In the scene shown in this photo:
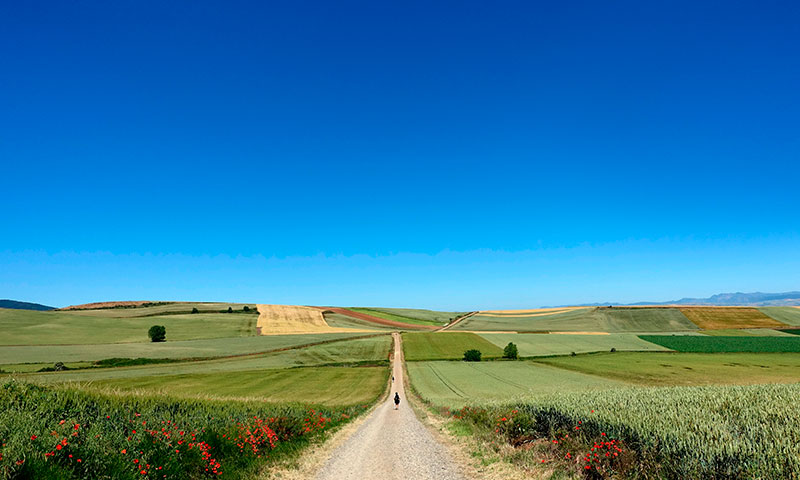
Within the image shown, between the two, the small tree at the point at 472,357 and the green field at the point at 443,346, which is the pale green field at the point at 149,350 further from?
the small tree at the point at 472,357

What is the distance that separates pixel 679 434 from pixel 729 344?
101313 mm

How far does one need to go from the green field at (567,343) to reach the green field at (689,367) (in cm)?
852

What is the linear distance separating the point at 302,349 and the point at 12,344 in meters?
55.8

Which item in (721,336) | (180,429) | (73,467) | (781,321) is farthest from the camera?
(781,321)

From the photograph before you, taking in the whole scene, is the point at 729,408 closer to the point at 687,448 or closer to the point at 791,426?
the point at 791,426

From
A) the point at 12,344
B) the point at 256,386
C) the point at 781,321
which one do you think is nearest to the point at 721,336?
the point at 781,321

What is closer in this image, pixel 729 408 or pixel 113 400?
pixel 729 408

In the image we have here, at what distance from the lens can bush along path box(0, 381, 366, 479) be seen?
732 centimetres

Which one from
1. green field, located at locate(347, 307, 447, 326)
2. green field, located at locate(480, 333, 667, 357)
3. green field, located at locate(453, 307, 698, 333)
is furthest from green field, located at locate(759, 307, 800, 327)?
green field, located at locate(347, 307, 447, 326)

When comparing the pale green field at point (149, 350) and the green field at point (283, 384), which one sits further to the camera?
the pale green field at point (149, 350)

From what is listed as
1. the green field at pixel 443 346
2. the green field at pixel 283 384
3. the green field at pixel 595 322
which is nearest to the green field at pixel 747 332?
the green field at pixel 595 322

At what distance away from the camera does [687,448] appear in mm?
7648

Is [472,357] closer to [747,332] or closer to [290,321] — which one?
[290,321]

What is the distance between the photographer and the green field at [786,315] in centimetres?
11345
